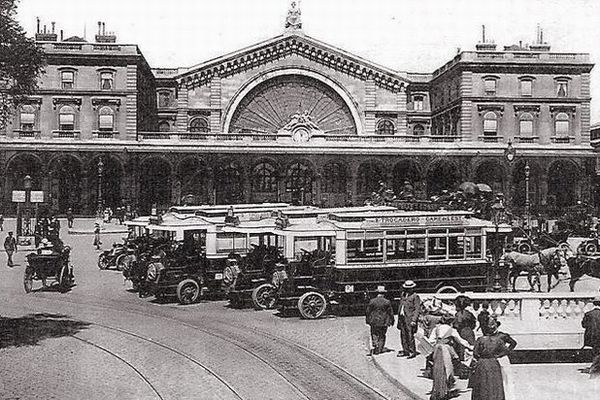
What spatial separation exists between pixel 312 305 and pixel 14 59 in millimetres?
8120

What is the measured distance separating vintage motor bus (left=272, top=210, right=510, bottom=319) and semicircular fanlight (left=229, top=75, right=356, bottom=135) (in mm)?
35699

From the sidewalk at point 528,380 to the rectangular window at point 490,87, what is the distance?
41005 millimetres

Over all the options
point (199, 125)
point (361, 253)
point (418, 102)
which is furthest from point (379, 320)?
point (418, 102)

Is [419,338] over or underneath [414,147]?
underneath

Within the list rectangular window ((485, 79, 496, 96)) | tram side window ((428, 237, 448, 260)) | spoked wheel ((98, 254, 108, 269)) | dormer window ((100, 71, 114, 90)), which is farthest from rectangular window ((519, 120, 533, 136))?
tram side window ((428, 237, 448, 260))

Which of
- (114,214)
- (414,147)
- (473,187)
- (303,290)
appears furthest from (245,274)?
(414,147)

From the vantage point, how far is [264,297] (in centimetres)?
1834

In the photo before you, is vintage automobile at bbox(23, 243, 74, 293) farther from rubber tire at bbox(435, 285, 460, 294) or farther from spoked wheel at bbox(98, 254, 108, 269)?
rubber tire at bbox(435, 285, 460, 294)

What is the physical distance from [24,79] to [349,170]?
34.6 metres

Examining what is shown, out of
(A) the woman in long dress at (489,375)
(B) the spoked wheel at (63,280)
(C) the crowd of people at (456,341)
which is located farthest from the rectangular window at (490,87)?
(A) the woman in long dress at (489,375)

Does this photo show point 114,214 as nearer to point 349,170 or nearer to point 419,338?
point 349,170

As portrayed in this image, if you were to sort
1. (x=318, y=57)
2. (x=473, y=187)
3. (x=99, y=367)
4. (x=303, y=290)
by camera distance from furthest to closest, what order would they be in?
(x=318, y=57) < (x=473, y=187) < (x=303, y=290) < (x=99, y=367)

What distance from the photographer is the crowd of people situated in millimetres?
9082

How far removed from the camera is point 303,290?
1736cm
